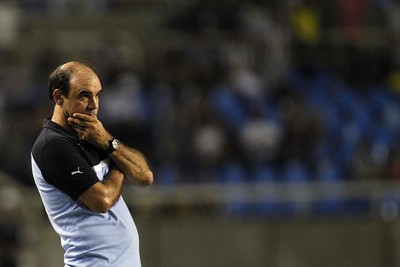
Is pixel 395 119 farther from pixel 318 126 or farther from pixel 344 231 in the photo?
pixel 344 231

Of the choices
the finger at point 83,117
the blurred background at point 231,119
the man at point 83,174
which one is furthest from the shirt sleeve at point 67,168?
the blurred background at point 231,119

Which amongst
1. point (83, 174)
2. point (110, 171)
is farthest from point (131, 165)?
point (83, 174)

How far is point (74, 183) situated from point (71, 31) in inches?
431

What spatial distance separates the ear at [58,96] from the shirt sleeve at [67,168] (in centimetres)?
22

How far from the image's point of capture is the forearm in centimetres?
499

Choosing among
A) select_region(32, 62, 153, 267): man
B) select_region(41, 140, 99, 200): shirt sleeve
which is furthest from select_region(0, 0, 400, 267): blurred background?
select_region(41, 140, 99, 200): shirt sleeve

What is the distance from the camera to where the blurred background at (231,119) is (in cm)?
1155

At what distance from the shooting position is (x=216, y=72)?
14.6 m

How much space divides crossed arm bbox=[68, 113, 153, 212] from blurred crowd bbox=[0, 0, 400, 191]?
279 inches

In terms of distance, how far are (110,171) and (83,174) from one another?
0.24 meters

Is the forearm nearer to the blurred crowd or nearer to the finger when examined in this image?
the finger

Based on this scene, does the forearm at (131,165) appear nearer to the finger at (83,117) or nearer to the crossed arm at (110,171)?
the crossed arm at (110,171)

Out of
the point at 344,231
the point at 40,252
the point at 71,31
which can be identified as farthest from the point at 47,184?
the point at 71,31

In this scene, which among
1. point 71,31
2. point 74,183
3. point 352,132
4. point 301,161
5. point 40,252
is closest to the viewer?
point 74,183
